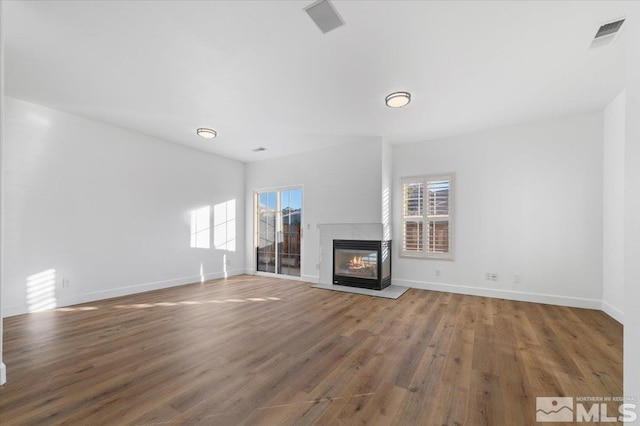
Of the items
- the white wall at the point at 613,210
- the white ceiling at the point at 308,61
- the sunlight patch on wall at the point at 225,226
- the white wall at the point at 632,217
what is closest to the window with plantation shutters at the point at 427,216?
the white ceiling at the point at 308,61

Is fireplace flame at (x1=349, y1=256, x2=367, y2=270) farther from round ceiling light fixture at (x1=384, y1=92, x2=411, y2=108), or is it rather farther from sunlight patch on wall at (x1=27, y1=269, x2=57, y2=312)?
sunlight patch on wall at (x1=27, y1=269, x2=57, y2=312)

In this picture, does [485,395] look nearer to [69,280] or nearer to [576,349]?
[576,349]

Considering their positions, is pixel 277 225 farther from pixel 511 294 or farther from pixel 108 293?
pixel 511 294

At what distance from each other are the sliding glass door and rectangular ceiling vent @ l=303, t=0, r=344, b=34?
4.11m

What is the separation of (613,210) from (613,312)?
4.43 ft

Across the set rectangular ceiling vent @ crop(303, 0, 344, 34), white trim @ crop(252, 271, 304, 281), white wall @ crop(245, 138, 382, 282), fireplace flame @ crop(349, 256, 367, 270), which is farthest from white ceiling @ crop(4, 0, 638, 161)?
white trim @ crop(252, 271, 304, 281)

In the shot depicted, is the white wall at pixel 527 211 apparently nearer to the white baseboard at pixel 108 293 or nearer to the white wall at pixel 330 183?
the white wall at pixel 330 183

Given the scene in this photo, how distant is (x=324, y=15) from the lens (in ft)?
6.75

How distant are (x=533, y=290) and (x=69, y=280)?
7286 millimetres

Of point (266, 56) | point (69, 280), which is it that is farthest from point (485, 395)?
point (69, 280)

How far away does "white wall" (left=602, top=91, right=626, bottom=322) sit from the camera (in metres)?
3.25

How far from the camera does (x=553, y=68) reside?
2717mm

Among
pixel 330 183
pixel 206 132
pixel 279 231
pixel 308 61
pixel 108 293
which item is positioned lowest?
pixel 108 293

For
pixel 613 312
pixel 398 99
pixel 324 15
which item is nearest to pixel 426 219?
pixel 398 99
